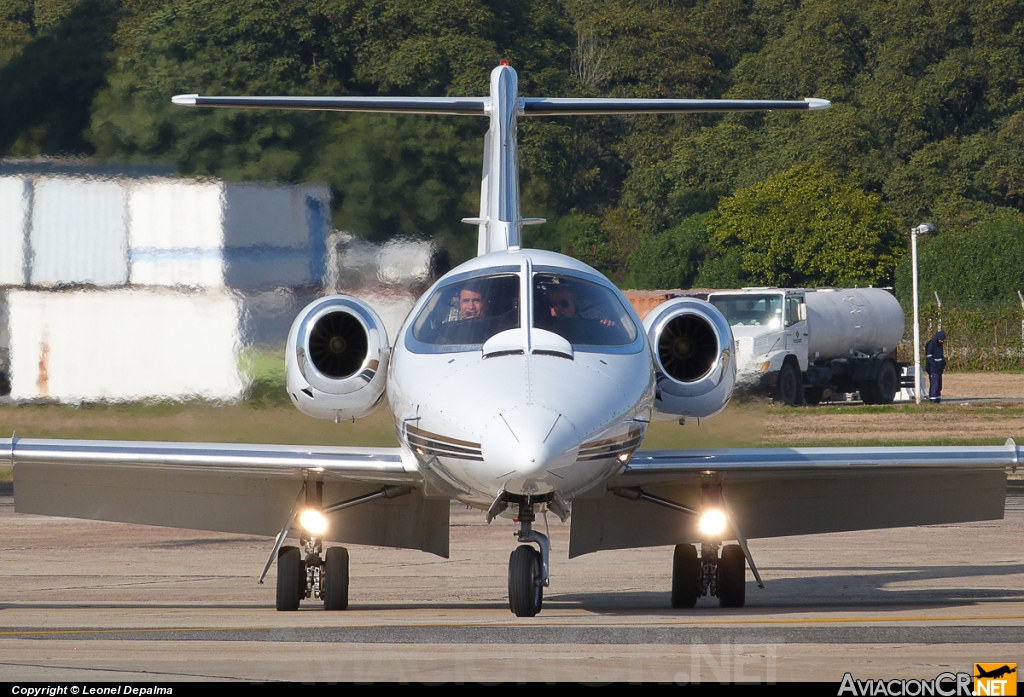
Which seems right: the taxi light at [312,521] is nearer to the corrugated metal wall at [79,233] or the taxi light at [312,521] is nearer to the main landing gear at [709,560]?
the main landing gear at [709,560]

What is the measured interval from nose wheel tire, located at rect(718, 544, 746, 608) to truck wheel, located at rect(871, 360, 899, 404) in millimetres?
28075

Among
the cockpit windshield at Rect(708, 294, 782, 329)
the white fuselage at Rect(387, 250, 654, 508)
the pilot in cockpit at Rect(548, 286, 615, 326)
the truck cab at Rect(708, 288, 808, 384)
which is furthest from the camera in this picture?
the cockpit windshield at Rect(708, 294, 782, 329)

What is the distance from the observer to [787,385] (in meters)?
36.0

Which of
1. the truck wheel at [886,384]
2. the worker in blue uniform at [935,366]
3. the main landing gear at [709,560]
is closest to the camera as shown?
the main landing gear at [709,560]

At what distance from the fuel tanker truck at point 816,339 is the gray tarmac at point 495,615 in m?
17.0

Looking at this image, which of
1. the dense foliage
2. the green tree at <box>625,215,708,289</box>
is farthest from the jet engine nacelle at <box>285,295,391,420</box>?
the green tree at <box>625,215,708,289</box>

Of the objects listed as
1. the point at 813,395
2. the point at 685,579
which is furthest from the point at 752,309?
the point at 685,579

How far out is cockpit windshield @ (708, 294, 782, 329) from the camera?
35250 mm

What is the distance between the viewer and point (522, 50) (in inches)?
1729

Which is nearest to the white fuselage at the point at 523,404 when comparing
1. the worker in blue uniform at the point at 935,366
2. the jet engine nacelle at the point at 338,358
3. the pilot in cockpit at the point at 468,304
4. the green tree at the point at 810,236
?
the pilot in cockpit at the point at 468,304

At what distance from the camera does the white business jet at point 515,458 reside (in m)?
9.52

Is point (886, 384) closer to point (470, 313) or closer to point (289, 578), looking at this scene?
point (289, 578)

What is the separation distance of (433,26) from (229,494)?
28477mm

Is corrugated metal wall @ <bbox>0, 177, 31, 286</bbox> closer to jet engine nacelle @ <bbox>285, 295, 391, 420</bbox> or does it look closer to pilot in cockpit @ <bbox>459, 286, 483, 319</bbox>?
jet engine nacelle @ <bbox>285, 295, 391, 420</bbox>
